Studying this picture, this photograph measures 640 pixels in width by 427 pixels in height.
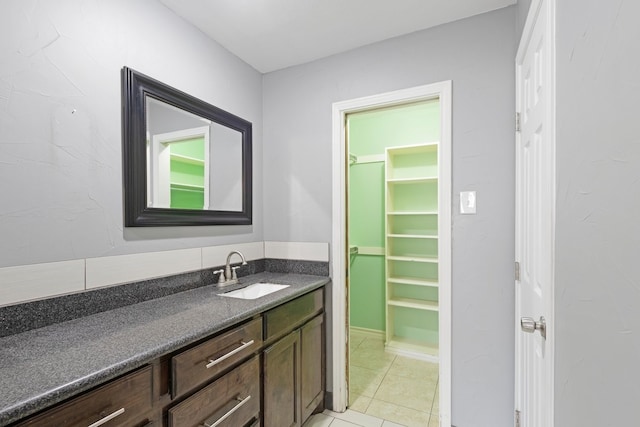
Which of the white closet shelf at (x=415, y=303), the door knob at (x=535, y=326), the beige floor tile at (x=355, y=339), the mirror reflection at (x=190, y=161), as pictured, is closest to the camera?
the door knob at (x=535, y=326)

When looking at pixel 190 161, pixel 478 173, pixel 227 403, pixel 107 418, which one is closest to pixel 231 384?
pixel 227 403

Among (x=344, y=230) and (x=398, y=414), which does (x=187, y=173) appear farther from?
(x=398, y=414)

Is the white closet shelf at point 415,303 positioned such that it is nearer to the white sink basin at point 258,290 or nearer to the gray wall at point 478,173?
the gray wall at point 478,173

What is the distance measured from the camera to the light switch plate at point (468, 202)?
1.76 meters

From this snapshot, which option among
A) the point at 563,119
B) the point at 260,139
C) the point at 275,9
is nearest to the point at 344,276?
the point at 260,139

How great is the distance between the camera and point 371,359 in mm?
2816

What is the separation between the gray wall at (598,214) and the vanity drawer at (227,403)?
1.16 m

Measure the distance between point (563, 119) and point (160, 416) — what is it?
1551 mm

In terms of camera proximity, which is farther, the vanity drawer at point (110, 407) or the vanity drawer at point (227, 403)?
the vanity drawer at point (227, 403)

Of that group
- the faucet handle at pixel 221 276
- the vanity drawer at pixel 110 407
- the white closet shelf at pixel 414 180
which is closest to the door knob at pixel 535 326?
the vanity drawer at pixel 110 407

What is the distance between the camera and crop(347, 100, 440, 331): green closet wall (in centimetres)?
316

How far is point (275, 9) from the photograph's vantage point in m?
1.71

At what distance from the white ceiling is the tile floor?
2.57m

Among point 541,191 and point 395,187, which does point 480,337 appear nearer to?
point 541,191
